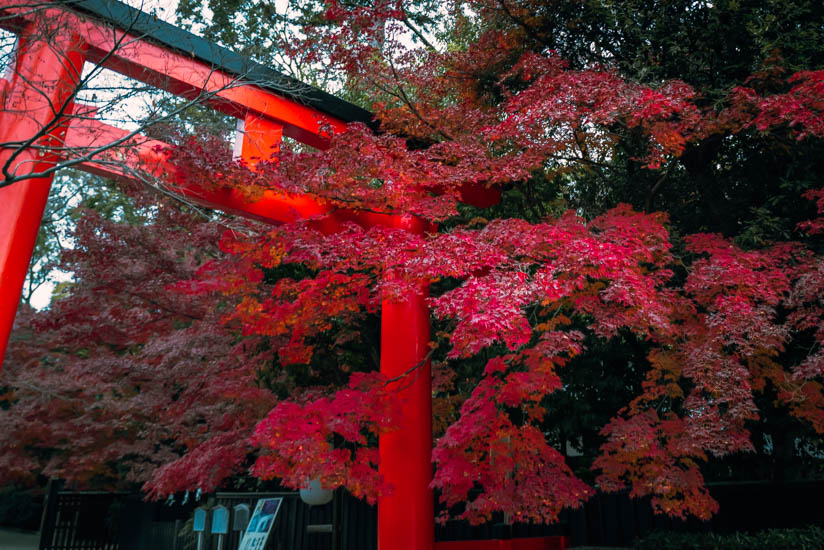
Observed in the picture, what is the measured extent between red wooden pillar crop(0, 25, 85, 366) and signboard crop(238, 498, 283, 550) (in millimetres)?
3289

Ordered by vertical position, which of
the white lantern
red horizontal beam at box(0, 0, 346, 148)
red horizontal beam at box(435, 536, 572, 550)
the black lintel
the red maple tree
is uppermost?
the black lintel

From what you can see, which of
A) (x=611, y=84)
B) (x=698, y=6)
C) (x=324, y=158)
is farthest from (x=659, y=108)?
(x=324, y=158)

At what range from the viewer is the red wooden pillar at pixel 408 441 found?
277 inches

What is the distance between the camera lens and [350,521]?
8.33 meters

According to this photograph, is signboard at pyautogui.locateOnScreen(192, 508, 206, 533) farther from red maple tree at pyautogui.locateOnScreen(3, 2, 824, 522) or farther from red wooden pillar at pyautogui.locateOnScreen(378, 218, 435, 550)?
red wooden pillar at pyautogui.locateOnScreen(378, 218, 435, 550)

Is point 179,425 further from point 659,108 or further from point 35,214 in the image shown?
point 659,108

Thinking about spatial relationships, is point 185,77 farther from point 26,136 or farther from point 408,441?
point 408,441

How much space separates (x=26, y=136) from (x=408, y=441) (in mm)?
5225

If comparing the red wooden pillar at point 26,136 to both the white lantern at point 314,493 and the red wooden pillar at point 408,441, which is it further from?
the red wooden pillar at point 408,441

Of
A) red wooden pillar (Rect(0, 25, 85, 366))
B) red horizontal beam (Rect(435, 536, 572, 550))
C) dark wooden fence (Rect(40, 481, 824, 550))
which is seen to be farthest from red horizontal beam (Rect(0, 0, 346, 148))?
red horizontal beam (Rect(435, 536, 572, 550))

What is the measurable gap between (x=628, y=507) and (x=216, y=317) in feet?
23.6

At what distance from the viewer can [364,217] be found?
811cm

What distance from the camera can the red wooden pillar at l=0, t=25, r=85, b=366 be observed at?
18.0 feet

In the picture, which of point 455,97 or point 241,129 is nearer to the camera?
point 241,129
